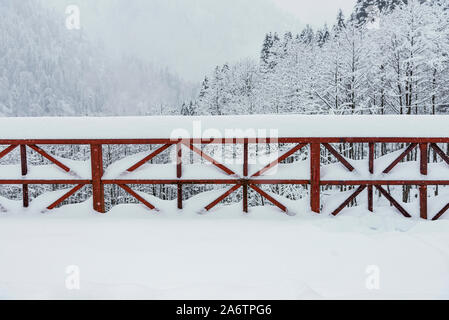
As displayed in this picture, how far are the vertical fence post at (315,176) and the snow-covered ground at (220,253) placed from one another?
Answer: 0.21 m

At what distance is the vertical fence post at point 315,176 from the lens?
19.2 ft

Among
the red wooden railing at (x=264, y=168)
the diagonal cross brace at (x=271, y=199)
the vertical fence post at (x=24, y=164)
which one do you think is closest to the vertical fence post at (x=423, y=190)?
the red wooden railing at (x=264, y=168)

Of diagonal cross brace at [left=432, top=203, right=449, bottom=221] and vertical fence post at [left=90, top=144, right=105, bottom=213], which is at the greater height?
vertical fence post at [left=90, top=144, right=105, bottom=213]

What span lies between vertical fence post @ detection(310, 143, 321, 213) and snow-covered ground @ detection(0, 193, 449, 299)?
0.70 feet

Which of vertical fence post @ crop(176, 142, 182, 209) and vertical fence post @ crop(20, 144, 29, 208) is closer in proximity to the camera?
vertical fence post @ crop(176, 142, 182, 209)

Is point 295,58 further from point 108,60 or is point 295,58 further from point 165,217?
point 108,60

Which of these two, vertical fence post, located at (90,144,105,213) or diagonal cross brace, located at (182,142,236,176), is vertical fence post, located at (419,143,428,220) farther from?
vertical fence post, located at (90,144,105,213)

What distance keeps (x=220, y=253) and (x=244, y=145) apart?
7.27ft

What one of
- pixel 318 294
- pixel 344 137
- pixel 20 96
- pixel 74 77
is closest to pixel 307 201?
pixel 344 137

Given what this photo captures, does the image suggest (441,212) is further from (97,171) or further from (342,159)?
(97,171)

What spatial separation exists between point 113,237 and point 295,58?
95.6 feet

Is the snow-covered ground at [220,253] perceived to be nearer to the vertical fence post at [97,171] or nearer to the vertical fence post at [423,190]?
the vertical fence post at [423,190]

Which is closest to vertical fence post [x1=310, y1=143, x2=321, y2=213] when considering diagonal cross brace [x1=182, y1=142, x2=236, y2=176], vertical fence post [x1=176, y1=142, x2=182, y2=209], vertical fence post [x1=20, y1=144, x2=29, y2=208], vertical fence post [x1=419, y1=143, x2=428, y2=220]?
diagonal cross brace [x1=182, y1=142, x2=236, y2=176]

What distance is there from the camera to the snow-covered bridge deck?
5785mm
